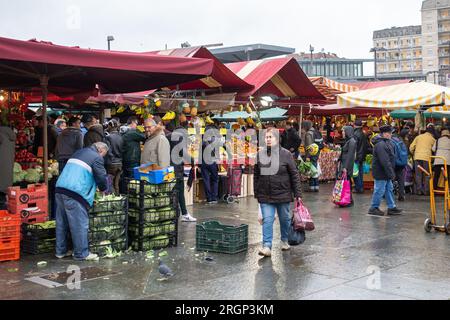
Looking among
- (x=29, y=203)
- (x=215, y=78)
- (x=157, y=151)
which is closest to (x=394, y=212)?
(x=215, y=78)

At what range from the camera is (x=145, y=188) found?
296 inches

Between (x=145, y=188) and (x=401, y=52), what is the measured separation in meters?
136

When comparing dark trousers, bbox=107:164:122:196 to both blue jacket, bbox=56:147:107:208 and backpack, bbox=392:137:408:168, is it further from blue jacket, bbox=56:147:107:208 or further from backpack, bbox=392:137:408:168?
backpack, bbox=392:137:408:168

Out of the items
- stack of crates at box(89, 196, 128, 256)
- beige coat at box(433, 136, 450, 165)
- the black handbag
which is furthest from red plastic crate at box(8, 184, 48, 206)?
beige coat at box(433, 136, 450, 165)

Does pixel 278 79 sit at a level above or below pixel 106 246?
above

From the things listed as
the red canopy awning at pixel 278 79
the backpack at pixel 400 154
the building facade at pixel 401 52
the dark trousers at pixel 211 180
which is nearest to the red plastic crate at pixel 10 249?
the dark trousers at pixel 211 180

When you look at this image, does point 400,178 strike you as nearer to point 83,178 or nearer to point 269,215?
point 269,215

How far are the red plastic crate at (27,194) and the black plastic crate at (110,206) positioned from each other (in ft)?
4.05

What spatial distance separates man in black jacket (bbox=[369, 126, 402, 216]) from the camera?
1060 centimetres

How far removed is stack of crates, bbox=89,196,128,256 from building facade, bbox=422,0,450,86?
11269cm

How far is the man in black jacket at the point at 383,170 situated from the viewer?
10.6 meters

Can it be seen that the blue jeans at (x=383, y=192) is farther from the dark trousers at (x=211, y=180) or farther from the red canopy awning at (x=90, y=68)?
the red canopy awning at (x=90, y=68)

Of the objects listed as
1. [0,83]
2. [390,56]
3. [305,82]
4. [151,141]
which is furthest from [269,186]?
[390,56]

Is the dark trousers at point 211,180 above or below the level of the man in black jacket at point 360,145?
below
